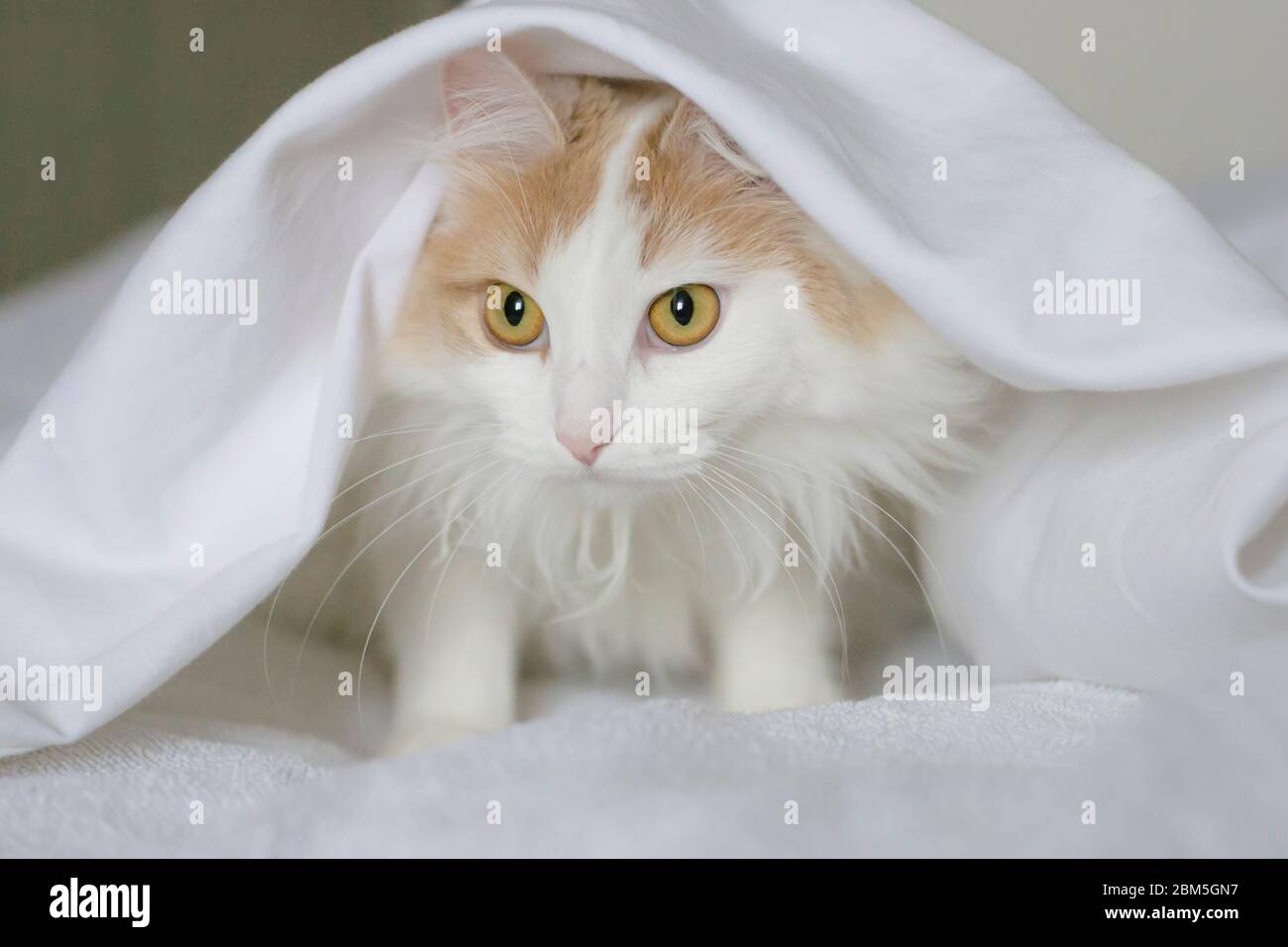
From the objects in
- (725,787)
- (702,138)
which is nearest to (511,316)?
(702,138)

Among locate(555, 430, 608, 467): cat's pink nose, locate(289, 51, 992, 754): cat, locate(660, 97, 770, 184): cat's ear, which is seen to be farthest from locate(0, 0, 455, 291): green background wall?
locate(555, 430, 608, 467): cat's pink nose

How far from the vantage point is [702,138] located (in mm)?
1246

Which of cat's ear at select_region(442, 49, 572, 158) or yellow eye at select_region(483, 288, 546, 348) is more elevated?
cat's ear at select_region(442, 49, 572, 158)

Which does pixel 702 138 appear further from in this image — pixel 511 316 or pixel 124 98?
pixel 124 98

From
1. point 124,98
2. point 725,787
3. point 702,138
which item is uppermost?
point 124,98

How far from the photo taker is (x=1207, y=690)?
1010 mm

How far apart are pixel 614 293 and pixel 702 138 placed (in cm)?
21

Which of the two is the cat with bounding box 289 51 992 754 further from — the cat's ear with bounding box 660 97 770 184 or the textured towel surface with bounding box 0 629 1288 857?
the textured towel surface with bounding box 0 629 1288 857

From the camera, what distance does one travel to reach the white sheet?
107 centimetres

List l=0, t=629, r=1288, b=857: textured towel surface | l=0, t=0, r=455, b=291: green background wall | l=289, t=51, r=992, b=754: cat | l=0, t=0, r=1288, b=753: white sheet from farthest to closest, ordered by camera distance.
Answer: l=0, t=0, r=455, b=291: green background wall → l=289, t=51, r=992, b=754: cat → l=0, t=0, r=1288, b=753: white sheet → l=0, t=629, r=1288, b=857: textured towel surface

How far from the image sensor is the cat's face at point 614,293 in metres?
1.15

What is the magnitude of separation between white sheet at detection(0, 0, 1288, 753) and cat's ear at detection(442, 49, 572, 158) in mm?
40

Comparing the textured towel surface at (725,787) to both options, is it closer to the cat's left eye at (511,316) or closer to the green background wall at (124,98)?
the cat's left eye at (511,316)

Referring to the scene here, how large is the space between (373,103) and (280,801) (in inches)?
25.6
